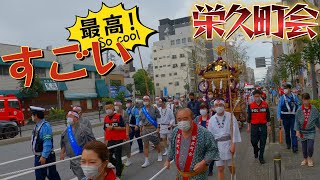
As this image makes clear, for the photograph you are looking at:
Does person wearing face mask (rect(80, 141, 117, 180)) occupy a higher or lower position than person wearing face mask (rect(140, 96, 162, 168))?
higher

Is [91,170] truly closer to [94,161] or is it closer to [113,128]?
[94,161]

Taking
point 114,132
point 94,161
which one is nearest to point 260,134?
point 114,132

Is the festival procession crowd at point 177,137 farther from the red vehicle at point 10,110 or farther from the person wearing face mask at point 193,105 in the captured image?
the red vehicle at point 10,110

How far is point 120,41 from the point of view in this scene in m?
8.11

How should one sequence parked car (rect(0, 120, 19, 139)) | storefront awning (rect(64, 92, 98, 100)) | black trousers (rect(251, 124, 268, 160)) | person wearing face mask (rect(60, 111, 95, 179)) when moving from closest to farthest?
person wearing face mask (rect(60, 111, 95, 179)) < black trousers (rect(251, 124, 268, 160)) < parked car (rect(0, 120, 19, 139)) < storefront awning (rect(64, 92, 98, 100))

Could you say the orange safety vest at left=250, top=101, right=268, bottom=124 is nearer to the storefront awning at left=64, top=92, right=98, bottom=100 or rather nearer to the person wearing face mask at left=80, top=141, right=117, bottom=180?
the person wearing face mask at left=80, top=141, right=117, bottom=180

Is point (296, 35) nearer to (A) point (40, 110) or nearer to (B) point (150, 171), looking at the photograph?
(B) point (150, 171)

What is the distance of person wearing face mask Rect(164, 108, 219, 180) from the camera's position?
14.2 ft

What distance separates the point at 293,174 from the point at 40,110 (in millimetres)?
5177

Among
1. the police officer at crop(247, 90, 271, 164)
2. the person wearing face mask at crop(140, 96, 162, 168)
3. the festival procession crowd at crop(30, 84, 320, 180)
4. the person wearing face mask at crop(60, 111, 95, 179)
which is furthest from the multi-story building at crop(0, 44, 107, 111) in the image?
the person wearing face mask at crop(60, 111, 95, 179)

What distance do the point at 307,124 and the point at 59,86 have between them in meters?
36.7

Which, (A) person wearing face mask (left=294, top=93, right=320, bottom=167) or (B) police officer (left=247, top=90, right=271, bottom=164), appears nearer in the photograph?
(A) person wearing face mask (left=294, top=93, right=320, bottom=167)

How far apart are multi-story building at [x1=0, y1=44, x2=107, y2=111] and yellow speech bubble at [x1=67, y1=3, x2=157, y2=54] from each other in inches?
971

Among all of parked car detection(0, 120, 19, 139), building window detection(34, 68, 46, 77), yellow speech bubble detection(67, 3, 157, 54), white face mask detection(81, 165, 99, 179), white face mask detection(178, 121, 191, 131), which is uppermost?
building window detection(34, 68, 46, 77)
